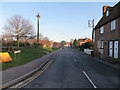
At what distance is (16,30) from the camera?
22531mm

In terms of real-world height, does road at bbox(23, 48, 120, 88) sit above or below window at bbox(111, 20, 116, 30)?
below

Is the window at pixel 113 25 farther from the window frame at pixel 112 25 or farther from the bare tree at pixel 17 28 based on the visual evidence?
the bare tree at pixel 17 28

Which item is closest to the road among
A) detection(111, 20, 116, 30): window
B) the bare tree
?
detection(111, 20, 116, 30): window

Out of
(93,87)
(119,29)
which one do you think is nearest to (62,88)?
(93,87)

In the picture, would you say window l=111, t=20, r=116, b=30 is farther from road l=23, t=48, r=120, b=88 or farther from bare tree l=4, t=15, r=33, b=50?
bare tree l=4, t=15, r=33, b=50

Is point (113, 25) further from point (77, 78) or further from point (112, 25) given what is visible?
point (77, 78)

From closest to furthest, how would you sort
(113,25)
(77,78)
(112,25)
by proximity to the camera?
(77,78) < (113,25) < (112,25)

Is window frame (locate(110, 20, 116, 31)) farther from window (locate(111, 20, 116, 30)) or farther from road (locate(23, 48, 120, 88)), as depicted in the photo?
road (locate(23, 48, 120, 88))

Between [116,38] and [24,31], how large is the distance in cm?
1809

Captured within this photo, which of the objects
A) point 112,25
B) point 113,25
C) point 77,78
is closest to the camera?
point 77,78

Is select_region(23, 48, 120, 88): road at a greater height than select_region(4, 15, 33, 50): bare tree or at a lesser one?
lesser

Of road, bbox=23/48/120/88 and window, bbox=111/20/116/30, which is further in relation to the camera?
window, bbox=111/20/116/30

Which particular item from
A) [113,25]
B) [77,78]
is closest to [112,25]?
[113,25]

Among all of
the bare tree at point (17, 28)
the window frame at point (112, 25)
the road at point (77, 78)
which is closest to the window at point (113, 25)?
the window frame at point (112, 25)
